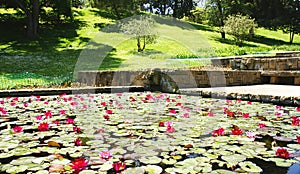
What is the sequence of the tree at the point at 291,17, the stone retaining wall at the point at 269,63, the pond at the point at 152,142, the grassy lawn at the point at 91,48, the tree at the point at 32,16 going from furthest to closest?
the tree at the point at 291,17 < the tree at the point at 32,16 < the grassy lawn at the point at 91,48 < the stone retaining wall at the point at 269,63 < the pond at the point at 152,142

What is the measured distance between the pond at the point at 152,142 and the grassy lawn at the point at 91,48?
4.89 m

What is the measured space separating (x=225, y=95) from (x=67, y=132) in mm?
3445

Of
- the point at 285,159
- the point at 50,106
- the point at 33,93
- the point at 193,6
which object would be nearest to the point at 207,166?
the point at 285,159

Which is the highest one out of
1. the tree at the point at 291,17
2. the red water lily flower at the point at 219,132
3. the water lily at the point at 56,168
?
the tree at the point at 291,17

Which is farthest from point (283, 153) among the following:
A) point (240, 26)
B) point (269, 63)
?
point (240, 26)

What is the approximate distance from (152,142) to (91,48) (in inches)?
690

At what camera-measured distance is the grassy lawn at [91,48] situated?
12.1 m

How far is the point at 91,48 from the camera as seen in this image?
1941cm

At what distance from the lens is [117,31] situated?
965 inches

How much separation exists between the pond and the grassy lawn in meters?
4.89

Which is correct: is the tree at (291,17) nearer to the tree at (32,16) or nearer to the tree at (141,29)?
the tree at (141,29)

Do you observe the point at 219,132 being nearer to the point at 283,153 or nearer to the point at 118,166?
the point at 283,153

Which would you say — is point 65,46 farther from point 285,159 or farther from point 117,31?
point 285,159

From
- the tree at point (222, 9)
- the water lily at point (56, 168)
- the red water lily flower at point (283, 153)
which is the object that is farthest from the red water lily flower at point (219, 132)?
the tree at point (222, 9)
